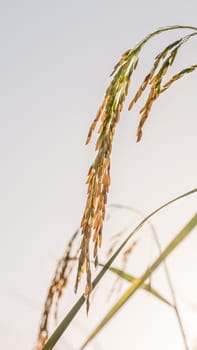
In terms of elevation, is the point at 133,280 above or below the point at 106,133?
below

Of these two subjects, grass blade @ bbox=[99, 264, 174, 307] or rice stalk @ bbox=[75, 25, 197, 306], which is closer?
rice stalk @ bbox=[75, 25, 197, 306]

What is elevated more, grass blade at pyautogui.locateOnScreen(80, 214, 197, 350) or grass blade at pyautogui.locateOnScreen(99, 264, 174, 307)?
grass blade at pyautogui.locateOnScreen(80, 214, 197, 350)

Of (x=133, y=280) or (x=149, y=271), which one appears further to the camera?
(x=133, y=280)

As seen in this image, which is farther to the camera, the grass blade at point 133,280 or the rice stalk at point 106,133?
the grass blade at point 133,280

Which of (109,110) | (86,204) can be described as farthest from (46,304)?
(109,110)

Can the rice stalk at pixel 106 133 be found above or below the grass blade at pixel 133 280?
above

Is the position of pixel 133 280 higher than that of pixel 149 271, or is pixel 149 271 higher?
pixel 149 271

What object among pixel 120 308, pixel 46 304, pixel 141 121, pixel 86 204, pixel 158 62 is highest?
pixel 158 62

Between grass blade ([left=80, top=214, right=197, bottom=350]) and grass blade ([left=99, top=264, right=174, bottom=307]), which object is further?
grass blade ([left=99, top=264, right=174, bottom=307])

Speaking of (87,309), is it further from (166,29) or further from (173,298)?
(166,29)

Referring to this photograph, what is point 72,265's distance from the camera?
3.85 feet

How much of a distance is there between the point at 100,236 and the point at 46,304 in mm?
319

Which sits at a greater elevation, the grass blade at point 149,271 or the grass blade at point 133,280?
the grass blade at point 149,271

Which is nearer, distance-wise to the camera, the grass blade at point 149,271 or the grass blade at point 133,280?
the grass blade at point 149,271
